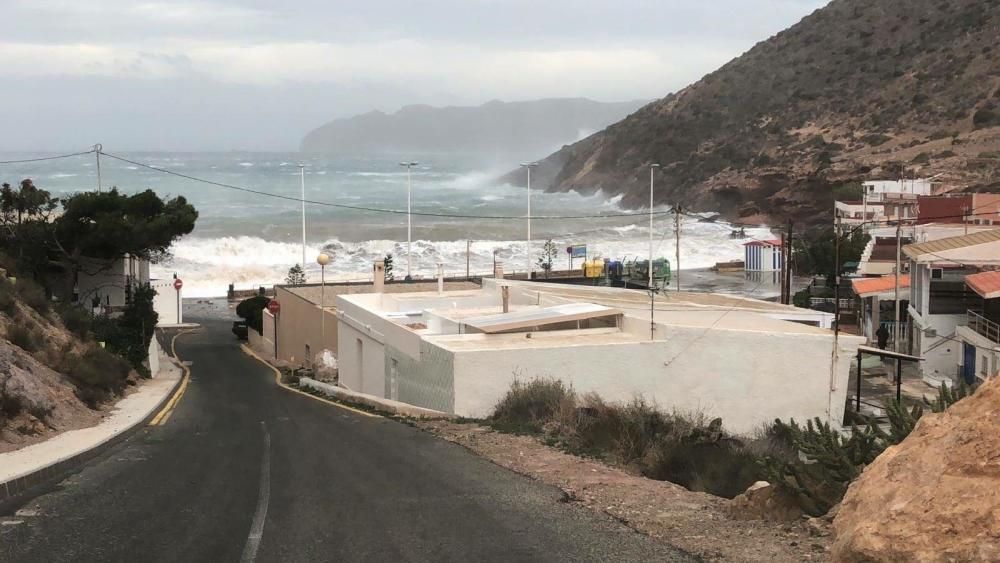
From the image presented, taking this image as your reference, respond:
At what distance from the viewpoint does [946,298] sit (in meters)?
30.0

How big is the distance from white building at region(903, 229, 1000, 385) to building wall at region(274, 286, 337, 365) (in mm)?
17888

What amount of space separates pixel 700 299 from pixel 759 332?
8339 mm

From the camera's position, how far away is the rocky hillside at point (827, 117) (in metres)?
85.3

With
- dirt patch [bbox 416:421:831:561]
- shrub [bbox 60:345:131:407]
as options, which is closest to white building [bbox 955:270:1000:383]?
dirt patch [bbox 416:421:831:561]

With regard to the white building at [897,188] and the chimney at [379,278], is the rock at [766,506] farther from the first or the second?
the white building at [897,188]

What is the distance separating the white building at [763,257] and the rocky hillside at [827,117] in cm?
1484

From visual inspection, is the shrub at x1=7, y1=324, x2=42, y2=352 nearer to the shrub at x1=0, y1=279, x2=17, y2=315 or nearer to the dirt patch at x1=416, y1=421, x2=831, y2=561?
the shrub at x1=0, y1=279, x2=17, y2=315

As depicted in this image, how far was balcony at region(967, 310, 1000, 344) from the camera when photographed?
2678 cm

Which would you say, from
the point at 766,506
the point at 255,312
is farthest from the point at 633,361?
the point at 255,312

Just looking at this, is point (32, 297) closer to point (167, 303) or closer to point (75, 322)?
point (75, 322)

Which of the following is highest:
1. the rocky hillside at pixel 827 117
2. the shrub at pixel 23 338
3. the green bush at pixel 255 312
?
the rocky hillside at pixel 827 117

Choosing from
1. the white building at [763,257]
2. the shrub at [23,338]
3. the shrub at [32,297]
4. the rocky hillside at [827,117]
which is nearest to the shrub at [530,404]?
the shrub at [23,338]

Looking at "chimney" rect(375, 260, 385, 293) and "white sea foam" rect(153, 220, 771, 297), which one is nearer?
"chimney" rect(375, 260, 385, 293)

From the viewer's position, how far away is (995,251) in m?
30.2
